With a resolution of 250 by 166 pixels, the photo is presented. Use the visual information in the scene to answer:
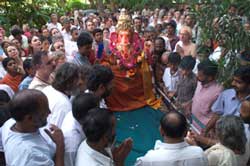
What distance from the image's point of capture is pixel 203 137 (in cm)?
342

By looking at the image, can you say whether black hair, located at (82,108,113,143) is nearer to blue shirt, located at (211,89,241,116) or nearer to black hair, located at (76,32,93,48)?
blue shirt, located at (211,89,241,116)

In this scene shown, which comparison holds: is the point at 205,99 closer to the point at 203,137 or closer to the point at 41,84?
the point at 203,137

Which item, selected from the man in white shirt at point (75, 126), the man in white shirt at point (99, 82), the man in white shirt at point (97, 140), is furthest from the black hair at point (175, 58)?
the man in white shirt at point (97, 140)

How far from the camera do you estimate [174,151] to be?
242 centimetres

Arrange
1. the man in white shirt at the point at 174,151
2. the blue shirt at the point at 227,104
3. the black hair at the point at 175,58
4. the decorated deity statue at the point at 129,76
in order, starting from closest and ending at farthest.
→ the man in white shirt at the point at 174,151 < the blue shirt at the point at 227,104 < the black hair at the point at 175,58 < the decorated deity statue at the point at 129,76

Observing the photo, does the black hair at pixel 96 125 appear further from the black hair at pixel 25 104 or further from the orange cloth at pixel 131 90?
the orange cloth at pixel 131 90

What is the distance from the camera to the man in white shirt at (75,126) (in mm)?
2408

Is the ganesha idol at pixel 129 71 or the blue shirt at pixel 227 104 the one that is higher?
the blue shirt at pixel 227 104

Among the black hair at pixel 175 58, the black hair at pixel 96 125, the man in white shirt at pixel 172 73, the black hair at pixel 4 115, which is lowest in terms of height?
the man in white shirt at pixel 172 73

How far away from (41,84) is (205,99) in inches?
63.0

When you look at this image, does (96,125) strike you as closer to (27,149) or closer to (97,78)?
(27,149)

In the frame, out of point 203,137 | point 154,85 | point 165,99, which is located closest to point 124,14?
point 154,85

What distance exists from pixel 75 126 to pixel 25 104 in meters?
0.40

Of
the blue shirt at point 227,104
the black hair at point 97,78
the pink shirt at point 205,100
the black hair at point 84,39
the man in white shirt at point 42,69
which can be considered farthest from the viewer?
the black hair at point 84,39
